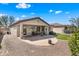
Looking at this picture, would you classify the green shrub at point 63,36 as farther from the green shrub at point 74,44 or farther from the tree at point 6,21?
the tree at point 6,21

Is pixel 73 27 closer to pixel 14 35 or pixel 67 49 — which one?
pixel 67 49

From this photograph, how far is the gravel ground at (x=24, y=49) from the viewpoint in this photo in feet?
11.6

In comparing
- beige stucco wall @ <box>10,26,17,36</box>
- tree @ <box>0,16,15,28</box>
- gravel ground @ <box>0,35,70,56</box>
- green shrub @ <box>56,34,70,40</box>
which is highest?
tree @ <box>0,16,15,28</box>

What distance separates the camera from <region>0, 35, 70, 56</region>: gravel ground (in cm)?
354

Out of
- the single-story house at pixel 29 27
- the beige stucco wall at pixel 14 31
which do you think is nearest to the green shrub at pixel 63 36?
the single-story house at pixel 29 27

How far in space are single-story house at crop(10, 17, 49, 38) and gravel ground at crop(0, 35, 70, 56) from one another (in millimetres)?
96

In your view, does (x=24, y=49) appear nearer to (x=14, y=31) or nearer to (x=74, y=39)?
(x=14, y=31)

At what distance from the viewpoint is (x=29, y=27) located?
3.58 metres

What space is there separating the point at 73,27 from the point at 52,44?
0.36 m

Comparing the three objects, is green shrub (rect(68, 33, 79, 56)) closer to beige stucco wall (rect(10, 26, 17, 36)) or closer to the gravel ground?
the gravel ground

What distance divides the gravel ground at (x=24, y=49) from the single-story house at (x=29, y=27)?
0.31 feet

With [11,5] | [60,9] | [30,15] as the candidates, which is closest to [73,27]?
[60,9]

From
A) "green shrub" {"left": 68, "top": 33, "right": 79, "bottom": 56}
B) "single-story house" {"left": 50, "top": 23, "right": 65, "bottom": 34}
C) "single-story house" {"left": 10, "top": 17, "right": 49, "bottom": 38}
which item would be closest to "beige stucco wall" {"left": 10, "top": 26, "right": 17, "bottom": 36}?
"single-story house" {"left": 10, "top": 17, "right": 49, "bottom": 38}

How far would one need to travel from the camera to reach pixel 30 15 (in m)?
3.53
